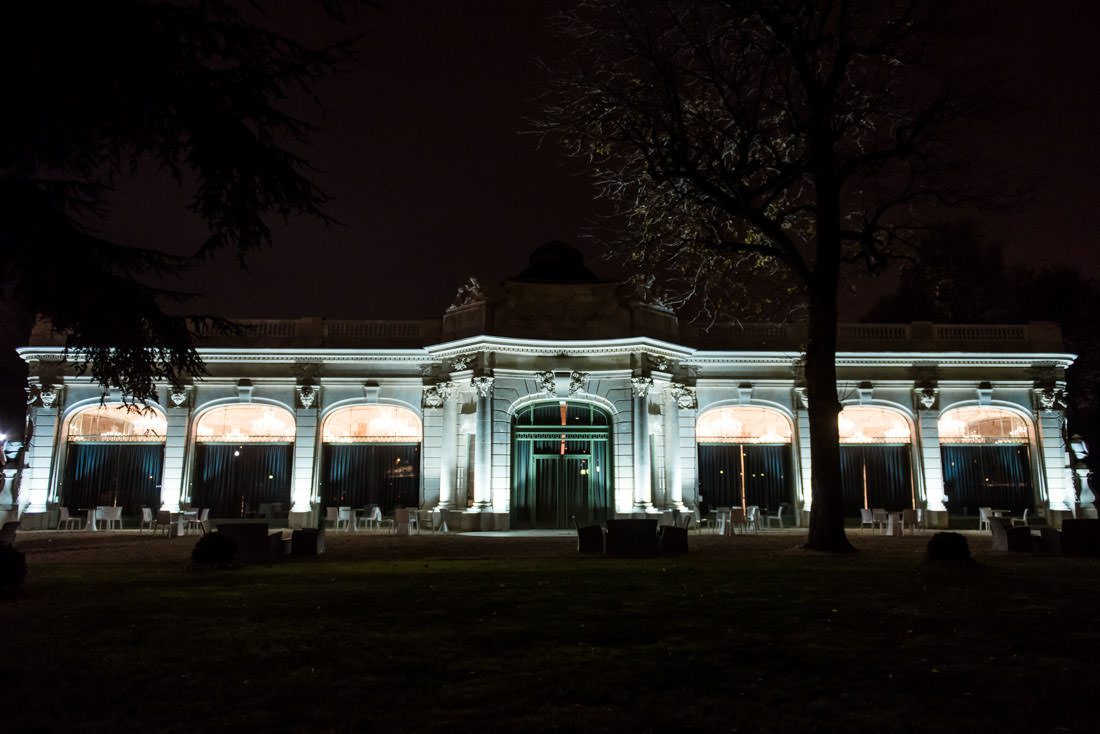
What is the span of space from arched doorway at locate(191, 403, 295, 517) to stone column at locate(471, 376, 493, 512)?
299 inches

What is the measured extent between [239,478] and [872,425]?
2377cm

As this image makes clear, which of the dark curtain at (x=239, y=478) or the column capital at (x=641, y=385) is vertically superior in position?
the column capital at (x=641, y=385)

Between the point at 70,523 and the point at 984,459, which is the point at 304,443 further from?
the point at 984,459

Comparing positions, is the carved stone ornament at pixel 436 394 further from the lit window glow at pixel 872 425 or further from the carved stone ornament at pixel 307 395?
the lit window glow at pixel 872 425

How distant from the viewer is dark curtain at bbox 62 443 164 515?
99.3 ft

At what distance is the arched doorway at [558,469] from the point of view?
2841cm

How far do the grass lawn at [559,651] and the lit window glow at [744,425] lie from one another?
1796 centimetres

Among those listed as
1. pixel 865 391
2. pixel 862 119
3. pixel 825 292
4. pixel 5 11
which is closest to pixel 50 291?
pixel 5 11

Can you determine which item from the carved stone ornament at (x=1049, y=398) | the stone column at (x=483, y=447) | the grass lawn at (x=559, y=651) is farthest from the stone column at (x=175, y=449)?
the carved stone ornament at (x=1049, y=398)

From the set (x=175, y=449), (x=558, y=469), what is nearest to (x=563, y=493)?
(x=558, y=469)

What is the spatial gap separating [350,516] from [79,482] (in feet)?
36.5

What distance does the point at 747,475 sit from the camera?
31062mm

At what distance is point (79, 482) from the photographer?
99.6ft

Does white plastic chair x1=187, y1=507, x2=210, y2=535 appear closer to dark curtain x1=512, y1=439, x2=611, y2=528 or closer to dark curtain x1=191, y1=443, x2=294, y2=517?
dark curtain x1=191, y1=443, x2=294, y2=517
